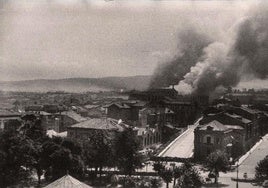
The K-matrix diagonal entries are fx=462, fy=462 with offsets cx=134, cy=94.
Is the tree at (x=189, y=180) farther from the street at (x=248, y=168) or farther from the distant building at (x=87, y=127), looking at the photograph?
the distant building at (x=87, y=127)

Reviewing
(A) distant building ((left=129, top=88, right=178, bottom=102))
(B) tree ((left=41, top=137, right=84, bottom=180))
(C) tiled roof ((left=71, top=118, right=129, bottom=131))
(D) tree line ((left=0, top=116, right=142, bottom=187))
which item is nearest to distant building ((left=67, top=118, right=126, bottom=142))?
(C) tiled roof ((left=71, top=118, right=129, bottom=131))

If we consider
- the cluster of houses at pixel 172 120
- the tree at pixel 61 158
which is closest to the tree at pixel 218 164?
the cluster of houses at pixel 172 120

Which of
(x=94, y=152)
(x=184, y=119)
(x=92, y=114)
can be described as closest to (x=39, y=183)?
(x=94, y=152)

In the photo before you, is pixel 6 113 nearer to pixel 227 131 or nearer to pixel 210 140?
pixel 210 140

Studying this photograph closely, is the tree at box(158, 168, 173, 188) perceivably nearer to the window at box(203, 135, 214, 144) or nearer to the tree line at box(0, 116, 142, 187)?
the tree line at box(0, 116, 142, 187)

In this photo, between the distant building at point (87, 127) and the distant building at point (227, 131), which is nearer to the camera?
the distant building at point (227, 131)

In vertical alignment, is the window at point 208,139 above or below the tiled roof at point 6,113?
below

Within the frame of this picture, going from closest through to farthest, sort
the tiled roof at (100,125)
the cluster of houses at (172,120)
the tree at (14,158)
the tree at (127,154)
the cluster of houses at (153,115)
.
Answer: the tree at (14,158) → the tree at (127,154) → the cluster of houses at (172,120) → the tiled roof at (100,125) → the cluster of houses at (153,115)

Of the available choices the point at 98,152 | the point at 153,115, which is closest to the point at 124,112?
the point at 153,115

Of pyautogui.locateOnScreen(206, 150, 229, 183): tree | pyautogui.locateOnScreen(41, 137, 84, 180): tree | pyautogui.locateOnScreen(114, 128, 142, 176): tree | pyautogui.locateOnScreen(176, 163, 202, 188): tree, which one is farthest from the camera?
pyautogui.locateOnScreen(114, 128, 142, 176): tree

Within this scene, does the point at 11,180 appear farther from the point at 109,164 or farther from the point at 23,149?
the point at 109,164
